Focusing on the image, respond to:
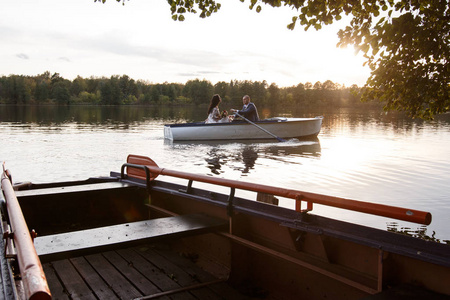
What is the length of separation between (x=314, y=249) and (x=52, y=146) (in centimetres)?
1653

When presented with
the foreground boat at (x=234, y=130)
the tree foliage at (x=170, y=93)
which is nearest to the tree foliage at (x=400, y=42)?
the foreground boat at (x=234, y=130)

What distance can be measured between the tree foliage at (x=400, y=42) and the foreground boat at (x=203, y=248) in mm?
3709

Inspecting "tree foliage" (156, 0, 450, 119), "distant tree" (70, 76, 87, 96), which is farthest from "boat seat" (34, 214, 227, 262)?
"distant tree" (70, 76, 87, 96)

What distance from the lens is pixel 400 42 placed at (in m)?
6.39

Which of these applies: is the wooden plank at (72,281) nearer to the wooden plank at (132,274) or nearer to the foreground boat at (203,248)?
the foreground boat at (203,248)

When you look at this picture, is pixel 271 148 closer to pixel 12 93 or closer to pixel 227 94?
pixel 227 94

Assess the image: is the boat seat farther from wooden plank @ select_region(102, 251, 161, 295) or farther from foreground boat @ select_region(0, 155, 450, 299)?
wooden plank @ select_region(102, 251, 161, 295)

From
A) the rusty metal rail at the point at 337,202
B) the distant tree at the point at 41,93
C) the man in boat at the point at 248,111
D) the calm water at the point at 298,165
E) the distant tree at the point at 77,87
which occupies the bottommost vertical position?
the calm water at the point at 298,165

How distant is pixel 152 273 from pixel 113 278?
1.20 feet

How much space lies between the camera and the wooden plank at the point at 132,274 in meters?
3.38

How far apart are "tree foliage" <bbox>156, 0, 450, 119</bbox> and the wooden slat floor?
4793 mm

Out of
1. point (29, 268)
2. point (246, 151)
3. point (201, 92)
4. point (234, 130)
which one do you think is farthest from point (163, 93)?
point (29, 268)

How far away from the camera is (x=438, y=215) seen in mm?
7648

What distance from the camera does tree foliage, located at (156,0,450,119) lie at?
20.4 ft
